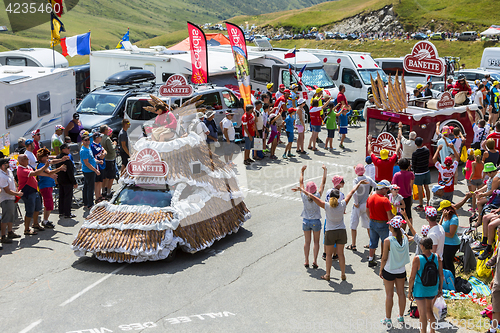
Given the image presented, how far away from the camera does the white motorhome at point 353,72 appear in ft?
73.6

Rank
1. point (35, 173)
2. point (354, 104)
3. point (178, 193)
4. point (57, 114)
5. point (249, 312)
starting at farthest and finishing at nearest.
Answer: point (354, 104) < point (57, 114) < point (35, 173) < point (178, 193) < point (249, 312)

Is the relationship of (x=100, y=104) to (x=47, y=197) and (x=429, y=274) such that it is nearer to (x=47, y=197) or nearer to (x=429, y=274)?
(x=47, y=197)

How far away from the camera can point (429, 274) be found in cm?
615

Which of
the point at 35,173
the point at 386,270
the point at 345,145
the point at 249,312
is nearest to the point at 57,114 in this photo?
the point at 35,173

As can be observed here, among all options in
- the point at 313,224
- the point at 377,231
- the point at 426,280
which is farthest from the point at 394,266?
the point at 313,224

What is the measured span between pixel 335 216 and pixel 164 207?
3106 millimetres

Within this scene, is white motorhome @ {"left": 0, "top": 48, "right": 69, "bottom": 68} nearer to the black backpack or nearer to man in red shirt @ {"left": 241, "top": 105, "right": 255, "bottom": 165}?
man in red shirt @ {"left": 241, "top": 105, "right": 255, "bottom": 165}

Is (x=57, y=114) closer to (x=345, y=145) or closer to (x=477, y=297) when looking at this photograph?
(x=345, y=145)

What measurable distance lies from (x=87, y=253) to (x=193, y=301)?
2.82 meters

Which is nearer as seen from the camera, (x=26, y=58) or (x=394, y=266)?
(x=394, y=266)

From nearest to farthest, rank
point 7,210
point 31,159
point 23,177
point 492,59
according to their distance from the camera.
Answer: point 7,210 < point 23,177 < point 31,159 < point 492,59

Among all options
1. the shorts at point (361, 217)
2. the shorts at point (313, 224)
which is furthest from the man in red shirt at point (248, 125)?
the shorts at point (313, 224)

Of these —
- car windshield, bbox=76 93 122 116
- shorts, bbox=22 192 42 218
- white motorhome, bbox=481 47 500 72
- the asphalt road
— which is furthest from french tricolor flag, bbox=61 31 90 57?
white motorhome, bbox=481 47 500 72

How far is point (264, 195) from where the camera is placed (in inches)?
500
